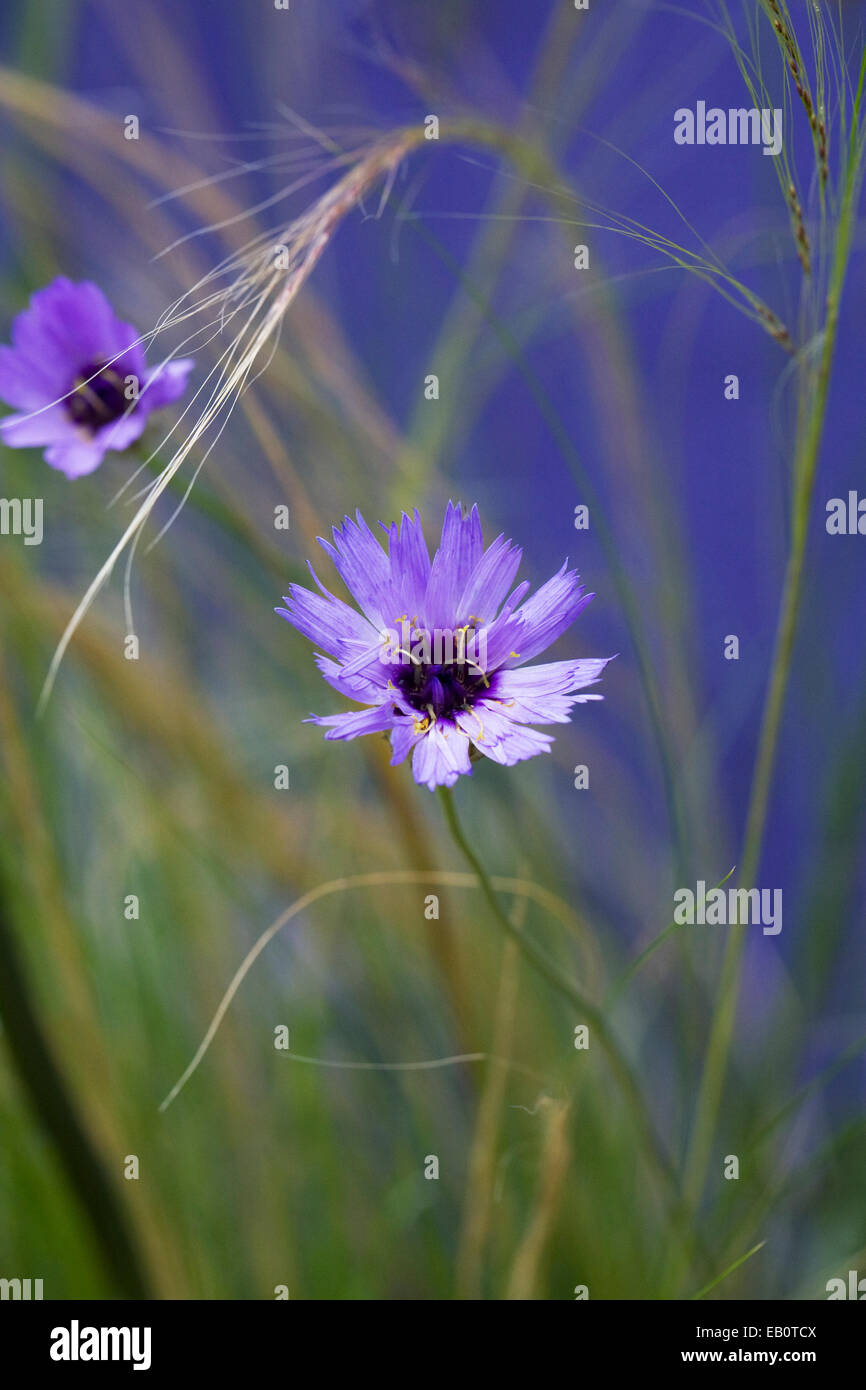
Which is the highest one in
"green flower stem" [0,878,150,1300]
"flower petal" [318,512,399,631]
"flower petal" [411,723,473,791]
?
"flower petal" [318,512,399,631]

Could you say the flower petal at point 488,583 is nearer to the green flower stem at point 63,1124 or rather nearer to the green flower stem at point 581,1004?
the green flower stem at point 581,1004

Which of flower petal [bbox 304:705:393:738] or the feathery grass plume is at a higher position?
the feathery grass plume

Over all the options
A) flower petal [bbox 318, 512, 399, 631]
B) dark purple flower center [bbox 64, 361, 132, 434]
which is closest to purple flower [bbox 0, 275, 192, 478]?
dark purple flower center [bbox 64, 361, 132, 434]

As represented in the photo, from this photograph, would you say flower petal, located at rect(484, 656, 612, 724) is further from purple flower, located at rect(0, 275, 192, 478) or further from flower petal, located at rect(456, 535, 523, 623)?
purple flower, located at rect(0, 275, 192, 478)

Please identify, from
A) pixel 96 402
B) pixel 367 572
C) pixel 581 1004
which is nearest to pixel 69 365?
pixel 96 402

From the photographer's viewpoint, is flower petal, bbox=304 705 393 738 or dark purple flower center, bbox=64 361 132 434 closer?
flower petal, bbox=304 705 393 738
